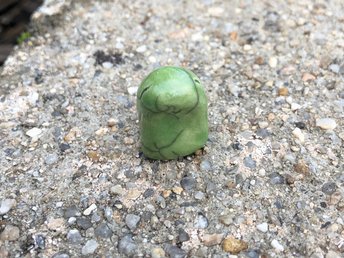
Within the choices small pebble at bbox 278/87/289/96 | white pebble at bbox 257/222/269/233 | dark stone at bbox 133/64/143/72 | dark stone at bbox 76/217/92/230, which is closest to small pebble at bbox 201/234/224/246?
white pebble at bbox 257/222/269/233

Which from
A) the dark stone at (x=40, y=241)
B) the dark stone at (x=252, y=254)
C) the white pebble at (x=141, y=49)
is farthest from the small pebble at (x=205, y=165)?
the white pebble at (x=141, y=49)

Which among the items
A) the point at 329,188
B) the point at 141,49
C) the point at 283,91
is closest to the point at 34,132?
the point at 141,49

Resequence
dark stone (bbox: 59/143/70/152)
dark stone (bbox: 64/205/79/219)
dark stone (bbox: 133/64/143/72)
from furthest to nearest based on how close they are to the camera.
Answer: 1. dark stone (bbox: 133/64/143/72)
2. dark stone (bbox: 59/143/70/152)
3. dark stone (bbox: 64/205/79/219)

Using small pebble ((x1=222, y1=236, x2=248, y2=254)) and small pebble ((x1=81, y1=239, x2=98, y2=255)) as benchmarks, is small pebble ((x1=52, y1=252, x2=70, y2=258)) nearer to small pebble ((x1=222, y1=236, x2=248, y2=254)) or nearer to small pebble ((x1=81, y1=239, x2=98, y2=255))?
small pebble ((x1=81, y1=239, x2=98, y2=255))

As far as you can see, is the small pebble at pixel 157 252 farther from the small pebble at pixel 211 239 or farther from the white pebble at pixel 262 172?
the white pebble at pixel 262 172

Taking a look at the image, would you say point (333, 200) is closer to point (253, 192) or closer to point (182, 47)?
point (253, 192)

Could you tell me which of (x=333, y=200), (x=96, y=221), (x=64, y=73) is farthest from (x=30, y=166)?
(x=333, y=200)

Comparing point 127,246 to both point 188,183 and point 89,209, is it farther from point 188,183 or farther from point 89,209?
point 188,183
